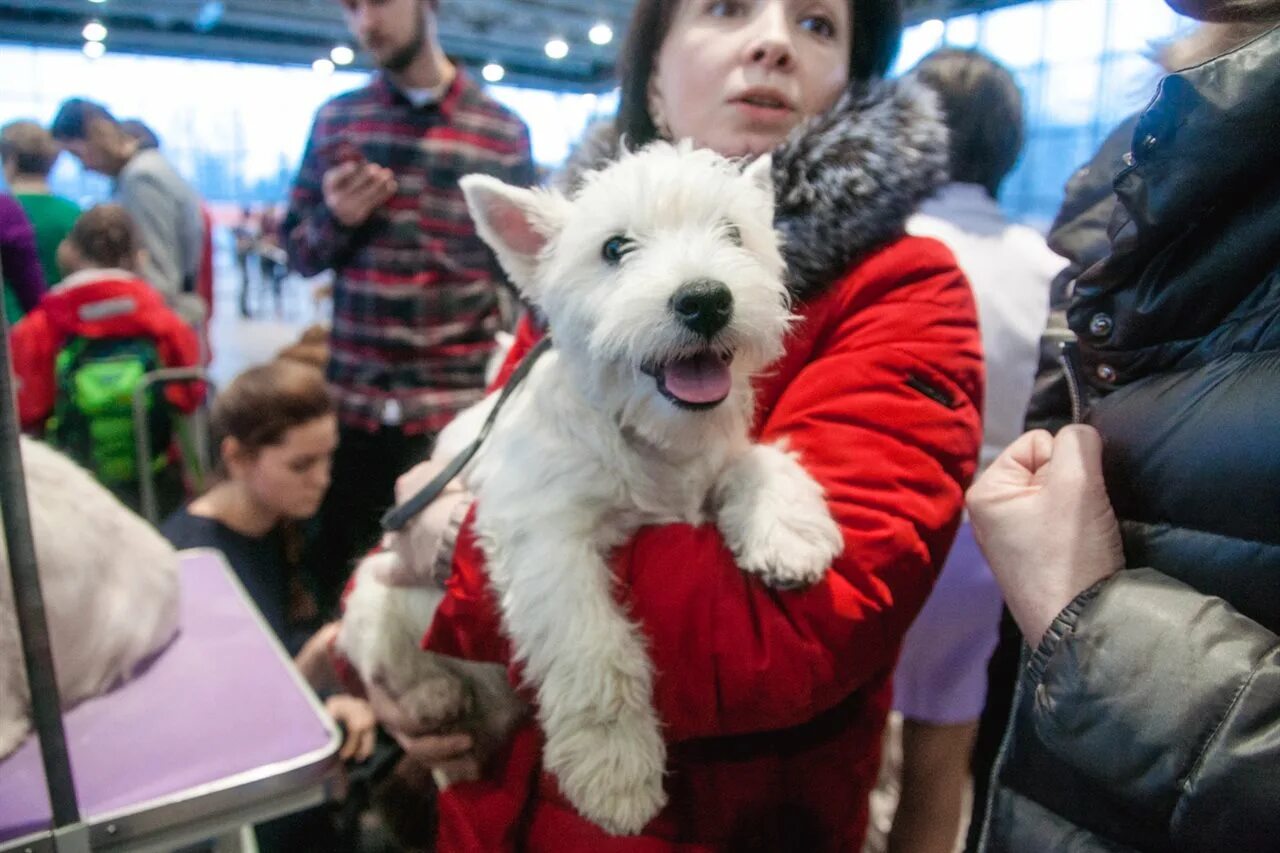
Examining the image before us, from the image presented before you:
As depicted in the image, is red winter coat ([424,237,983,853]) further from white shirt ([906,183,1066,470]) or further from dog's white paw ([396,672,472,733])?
white shirt ([906,183,1066,470])

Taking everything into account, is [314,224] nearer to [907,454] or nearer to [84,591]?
[84,591]

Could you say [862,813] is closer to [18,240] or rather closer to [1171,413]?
[1171,413]

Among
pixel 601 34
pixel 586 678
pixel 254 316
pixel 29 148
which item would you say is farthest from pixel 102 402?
pixel 254 316

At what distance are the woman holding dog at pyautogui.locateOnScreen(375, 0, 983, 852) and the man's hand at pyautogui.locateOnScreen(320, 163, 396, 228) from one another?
1.42m

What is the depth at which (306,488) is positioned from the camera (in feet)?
8.96

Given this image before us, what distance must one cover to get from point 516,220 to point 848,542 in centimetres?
77

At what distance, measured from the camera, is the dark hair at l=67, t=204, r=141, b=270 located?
3.46 meters

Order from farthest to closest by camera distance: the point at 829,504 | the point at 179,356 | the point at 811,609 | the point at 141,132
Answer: the point at 141,132
the point at 179,356
the point at 829,504
the point at 811,609

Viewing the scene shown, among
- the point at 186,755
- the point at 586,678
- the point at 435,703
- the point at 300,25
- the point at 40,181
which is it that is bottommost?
the point at 435,703

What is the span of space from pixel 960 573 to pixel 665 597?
60.4 inches

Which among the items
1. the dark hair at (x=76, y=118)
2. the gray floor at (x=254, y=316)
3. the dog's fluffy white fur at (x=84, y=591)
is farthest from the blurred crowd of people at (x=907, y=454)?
the gray floor at (x=254, y=316)

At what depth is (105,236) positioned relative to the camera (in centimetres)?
354

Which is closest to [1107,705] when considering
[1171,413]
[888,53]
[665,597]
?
[1171,413]

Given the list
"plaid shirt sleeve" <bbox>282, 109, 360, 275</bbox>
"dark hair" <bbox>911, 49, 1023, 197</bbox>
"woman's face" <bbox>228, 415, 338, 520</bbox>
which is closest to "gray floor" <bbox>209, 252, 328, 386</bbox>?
"plaid shirt sleeve" <bbox>282, 109, 360, 275</bbox>
